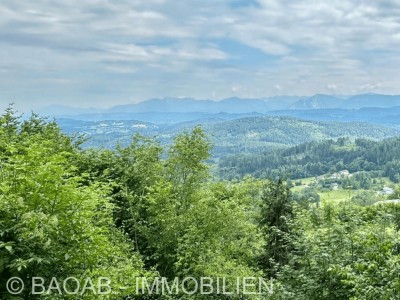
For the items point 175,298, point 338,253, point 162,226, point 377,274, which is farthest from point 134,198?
point 377,274

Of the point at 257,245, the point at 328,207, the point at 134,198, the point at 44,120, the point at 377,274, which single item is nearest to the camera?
the point at 377,274

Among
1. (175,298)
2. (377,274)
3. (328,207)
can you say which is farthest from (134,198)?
(377,274)

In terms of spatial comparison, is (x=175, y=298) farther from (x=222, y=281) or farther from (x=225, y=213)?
(x=225, y=213)

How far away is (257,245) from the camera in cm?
3114

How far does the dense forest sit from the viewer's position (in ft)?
32.4

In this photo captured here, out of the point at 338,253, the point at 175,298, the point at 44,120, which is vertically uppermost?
the point at 44,120

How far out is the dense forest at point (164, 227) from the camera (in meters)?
9.88

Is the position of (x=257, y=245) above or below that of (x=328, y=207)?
below

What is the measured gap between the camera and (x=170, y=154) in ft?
103

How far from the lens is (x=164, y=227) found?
26422mm

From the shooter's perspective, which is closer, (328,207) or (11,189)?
(11,189)

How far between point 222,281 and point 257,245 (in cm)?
952

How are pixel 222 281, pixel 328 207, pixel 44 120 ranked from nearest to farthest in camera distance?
pixel 328 207 → pixel 222 281 → pixel 44 120

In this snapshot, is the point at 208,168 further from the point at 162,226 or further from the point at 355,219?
the point at 355,219
